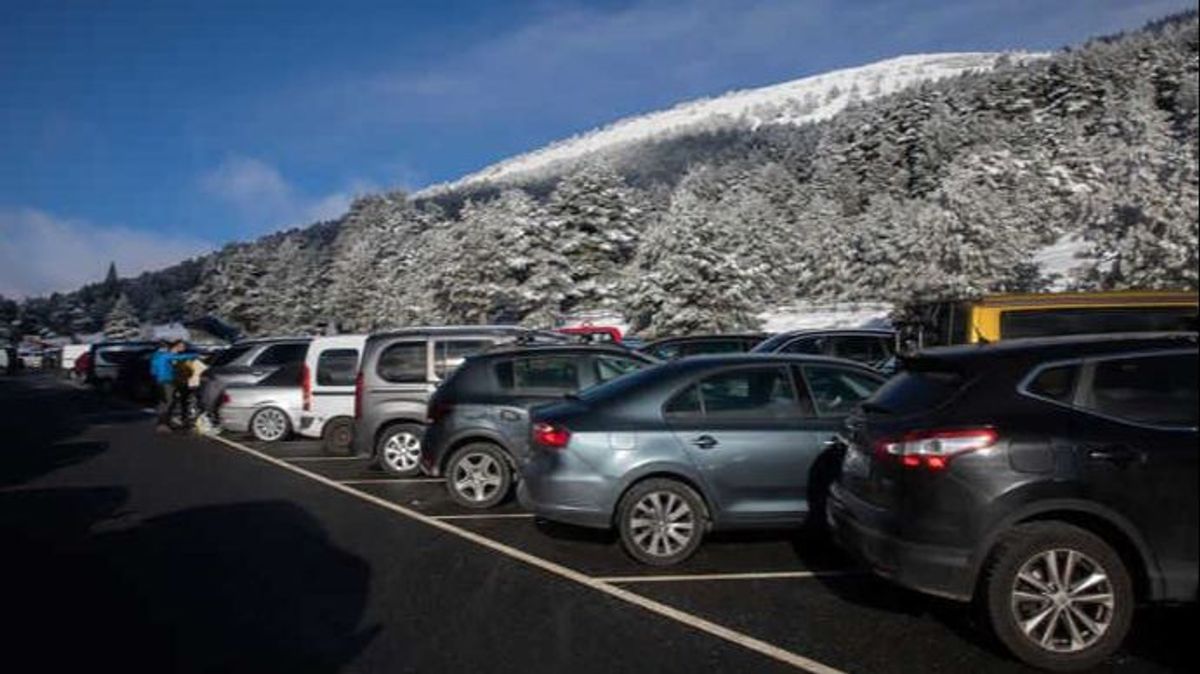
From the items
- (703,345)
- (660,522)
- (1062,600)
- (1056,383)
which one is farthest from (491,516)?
(703,345)

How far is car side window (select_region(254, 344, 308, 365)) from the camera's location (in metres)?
18.5

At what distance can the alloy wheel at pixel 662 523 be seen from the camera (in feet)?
24.1

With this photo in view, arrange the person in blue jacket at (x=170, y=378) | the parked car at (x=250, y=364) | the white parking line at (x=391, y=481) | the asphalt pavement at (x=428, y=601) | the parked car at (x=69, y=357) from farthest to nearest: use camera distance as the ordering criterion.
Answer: the parked car at (x=69, y=357) → the person in blue jacket at (x=170, y=378) → the parked car at (x=250, y=364) → the white parking line at (x=391, y=481) → the asphalt pavement at (x=428, y=601)

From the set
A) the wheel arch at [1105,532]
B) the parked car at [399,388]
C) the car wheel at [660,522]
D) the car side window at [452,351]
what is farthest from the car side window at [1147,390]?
the parked car at [399,388]

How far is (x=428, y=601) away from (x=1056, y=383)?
4.18m

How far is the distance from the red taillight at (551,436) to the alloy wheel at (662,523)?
29.3 inches

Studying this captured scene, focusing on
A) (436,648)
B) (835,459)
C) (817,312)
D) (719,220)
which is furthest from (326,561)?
(817,312)

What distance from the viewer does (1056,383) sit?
5125 millimetres

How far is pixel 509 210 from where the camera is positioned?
55.5 metres

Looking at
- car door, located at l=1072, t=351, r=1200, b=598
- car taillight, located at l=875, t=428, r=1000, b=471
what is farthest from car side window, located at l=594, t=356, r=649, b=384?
car door, located at l=1072, t=351, r=1200, b=598

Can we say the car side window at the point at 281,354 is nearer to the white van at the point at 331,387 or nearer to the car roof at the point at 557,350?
the white van at the point at 331,387

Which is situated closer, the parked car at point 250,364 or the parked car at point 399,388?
the parked car at point 399,388

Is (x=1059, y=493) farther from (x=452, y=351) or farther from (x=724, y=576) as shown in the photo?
(x=452, y=351)

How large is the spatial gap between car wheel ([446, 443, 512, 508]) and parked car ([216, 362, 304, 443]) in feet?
25.2
